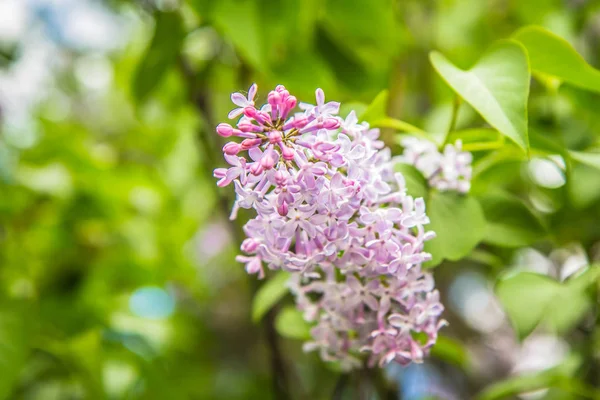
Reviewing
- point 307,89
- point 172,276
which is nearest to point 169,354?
point 172,276

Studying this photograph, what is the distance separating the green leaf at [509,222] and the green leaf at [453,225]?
6 cm

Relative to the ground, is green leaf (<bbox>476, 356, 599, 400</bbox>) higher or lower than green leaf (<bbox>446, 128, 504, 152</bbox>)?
lower

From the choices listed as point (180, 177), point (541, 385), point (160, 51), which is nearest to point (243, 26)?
point (160, 51)

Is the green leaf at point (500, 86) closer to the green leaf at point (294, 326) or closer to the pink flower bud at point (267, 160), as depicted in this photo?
the pink flower bud at point (267, 160)

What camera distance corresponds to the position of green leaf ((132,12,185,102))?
60 centimetres

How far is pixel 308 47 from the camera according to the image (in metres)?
0.67

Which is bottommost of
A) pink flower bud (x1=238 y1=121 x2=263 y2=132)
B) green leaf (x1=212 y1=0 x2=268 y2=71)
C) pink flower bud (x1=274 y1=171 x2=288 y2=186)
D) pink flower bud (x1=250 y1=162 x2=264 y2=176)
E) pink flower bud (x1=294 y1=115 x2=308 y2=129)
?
pink flower bud (x1=274 y1=171 x2=288 y2=186)

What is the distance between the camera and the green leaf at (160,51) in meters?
0.60

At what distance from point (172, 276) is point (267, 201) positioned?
0.69 meters

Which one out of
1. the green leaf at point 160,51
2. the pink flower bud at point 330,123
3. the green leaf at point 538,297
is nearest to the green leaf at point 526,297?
the green leaf at point 538,297

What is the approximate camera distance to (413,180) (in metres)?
0.36

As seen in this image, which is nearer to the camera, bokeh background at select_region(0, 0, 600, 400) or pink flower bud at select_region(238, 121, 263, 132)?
pink flower bud at select_region(238, 121, 263, 132)

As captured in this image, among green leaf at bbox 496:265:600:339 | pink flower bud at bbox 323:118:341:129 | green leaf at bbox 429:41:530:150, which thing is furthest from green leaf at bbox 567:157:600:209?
pink flower bud at bbox 323:118:341:129

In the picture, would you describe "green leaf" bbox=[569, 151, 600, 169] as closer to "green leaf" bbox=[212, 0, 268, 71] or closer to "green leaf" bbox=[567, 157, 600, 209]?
"green leaf" bbox=[567, 157, 600, 209]
